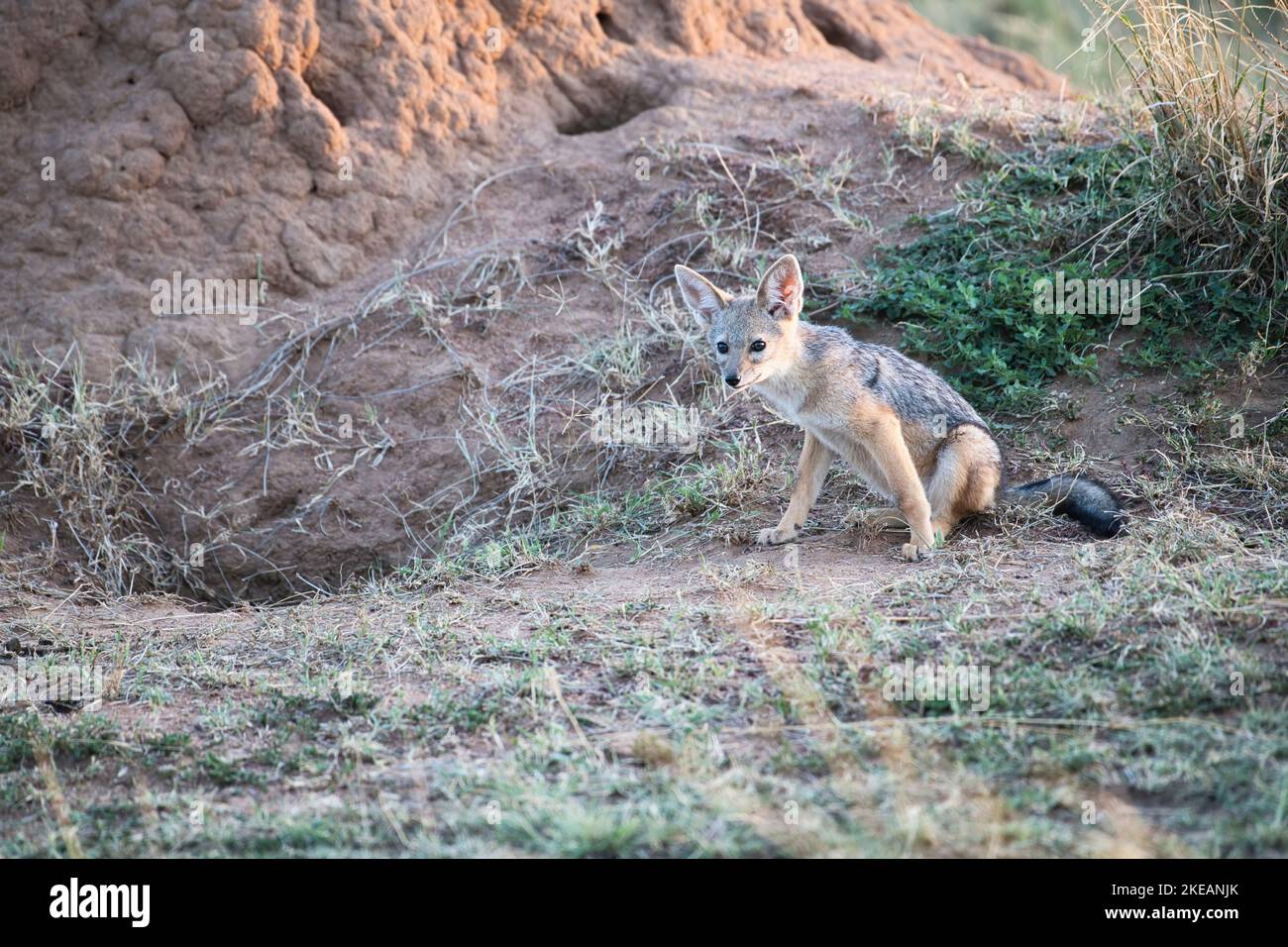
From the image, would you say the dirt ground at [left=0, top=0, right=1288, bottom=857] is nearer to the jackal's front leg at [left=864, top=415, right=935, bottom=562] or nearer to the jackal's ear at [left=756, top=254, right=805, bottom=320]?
the jackal's front leg at [left=864, top=415, right=935, bottom=562]

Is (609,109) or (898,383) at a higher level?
(609,109)

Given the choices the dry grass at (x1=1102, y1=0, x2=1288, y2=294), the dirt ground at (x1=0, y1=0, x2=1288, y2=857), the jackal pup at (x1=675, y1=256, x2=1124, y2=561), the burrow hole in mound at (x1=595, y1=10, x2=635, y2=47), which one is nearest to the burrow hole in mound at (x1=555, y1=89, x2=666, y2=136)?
the dirt ground at (x1=0, y1=0, x2=1288, y2=857)

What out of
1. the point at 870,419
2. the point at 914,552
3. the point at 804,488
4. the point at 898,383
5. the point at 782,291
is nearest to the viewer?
the point at 914,552

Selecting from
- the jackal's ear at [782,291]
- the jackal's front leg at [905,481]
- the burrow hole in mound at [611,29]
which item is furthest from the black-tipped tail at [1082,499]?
the burrow hole in mound at [611,29]

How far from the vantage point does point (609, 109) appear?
9023mm

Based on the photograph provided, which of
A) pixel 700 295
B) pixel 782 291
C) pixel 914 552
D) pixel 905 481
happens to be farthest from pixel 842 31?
pixel 914 552

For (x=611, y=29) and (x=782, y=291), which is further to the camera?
(x=611, y=29)

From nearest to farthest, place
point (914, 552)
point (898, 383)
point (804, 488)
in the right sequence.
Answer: point (914, 552) < point (898, 383) < point (804, 488)

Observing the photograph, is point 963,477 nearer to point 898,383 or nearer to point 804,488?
point 898,383

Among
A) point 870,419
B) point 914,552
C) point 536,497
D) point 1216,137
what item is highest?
point 1216,137

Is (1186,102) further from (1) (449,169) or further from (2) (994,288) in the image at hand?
(1) (449,169)

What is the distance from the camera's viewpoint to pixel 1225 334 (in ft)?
21.9

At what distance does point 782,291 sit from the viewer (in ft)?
19.5

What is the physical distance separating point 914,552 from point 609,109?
4.84 metres
